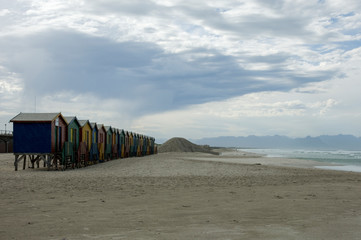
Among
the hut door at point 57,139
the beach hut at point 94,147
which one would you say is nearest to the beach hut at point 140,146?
the beach hut at point 94,147

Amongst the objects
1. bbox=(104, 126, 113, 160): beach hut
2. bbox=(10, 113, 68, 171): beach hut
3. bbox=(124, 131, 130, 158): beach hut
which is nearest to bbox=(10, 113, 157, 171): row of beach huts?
bbox=(10, 113, 68, 171): beach hut

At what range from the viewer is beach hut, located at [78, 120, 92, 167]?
30047mm

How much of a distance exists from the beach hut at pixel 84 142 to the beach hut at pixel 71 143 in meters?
0.42

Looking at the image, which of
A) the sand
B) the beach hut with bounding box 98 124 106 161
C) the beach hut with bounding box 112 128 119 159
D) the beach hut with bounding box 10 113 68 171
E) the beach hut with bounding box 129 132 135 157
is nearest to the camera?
the sand

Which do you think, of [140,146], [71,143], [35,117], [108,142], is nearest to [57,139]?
[71,143]

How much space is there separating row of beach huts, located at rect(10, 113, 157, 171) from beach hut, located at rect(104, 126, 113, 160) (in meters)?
0.14

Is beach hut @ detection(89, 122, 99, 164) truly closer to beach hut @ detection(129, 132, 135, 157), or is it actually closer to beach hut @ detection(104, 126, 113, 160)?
beach hut @ detection(104, 126, 113, 160)

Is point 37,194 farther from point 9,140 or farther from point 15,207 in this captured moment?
point 9,140

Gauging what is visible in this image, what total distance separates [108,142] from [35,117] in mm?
15174

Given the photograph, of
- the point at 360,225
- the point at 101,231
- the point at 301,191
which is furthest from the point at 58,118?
the point at 360,225

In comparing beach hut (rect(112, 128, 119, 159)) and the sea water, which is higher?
beach hut (rect(112, 128, 119, 159))

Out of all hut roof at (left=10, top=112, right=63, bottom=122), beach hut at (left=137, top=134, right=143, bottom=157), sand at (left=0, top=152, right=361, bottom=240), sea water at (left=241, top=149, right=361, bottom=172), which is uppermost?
hut roof at (left=10, top=112, right=63, bottom=122)

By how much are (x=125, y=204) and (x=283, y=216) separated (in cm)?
440

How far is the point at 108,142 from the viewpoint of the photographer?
4125 centimetres
